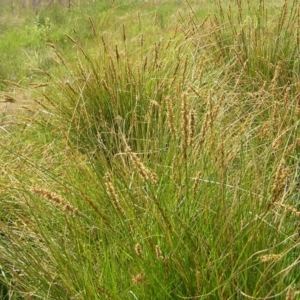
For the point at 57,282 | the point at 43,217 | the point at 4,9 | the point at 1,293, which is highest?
the point at 43,217

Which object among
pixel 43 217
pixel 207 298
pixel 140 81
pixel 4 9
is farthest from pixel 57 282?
pixel 4 9

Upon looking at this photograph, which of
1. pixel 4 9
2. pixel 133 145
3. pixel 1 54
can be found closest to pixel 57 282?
pixel 133 145

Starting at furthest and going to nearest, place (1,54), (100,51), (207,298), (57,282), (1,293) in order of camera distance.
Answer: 1. (1,54)
2. (100,51)
3. (1,293)
4. (57,282)
5. (207,298)

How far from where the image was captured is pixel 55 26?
865 cm

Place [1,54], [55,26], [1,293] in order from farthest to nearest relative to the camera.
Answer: [55,26], [1,54], [1,293]

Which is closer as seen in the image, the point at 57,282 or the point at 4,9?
the point at 57,282

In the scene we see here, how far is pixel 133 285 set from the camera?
5.68ft

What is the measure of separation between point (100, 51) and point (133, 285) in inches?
83.6

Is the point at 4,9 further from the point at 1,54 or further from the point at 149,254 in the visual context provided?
the point at 149,254

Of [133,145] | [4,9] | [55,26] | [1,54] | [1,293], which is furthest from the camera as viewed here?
[4,9]

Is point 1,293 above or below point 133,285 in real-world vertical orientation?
below

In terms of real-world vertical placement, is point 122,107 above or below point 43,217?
below

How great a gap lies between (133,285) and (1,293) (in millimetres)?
759

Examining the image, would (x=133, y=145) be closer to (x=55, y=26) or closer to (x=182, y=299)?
(x=182, y=299)
